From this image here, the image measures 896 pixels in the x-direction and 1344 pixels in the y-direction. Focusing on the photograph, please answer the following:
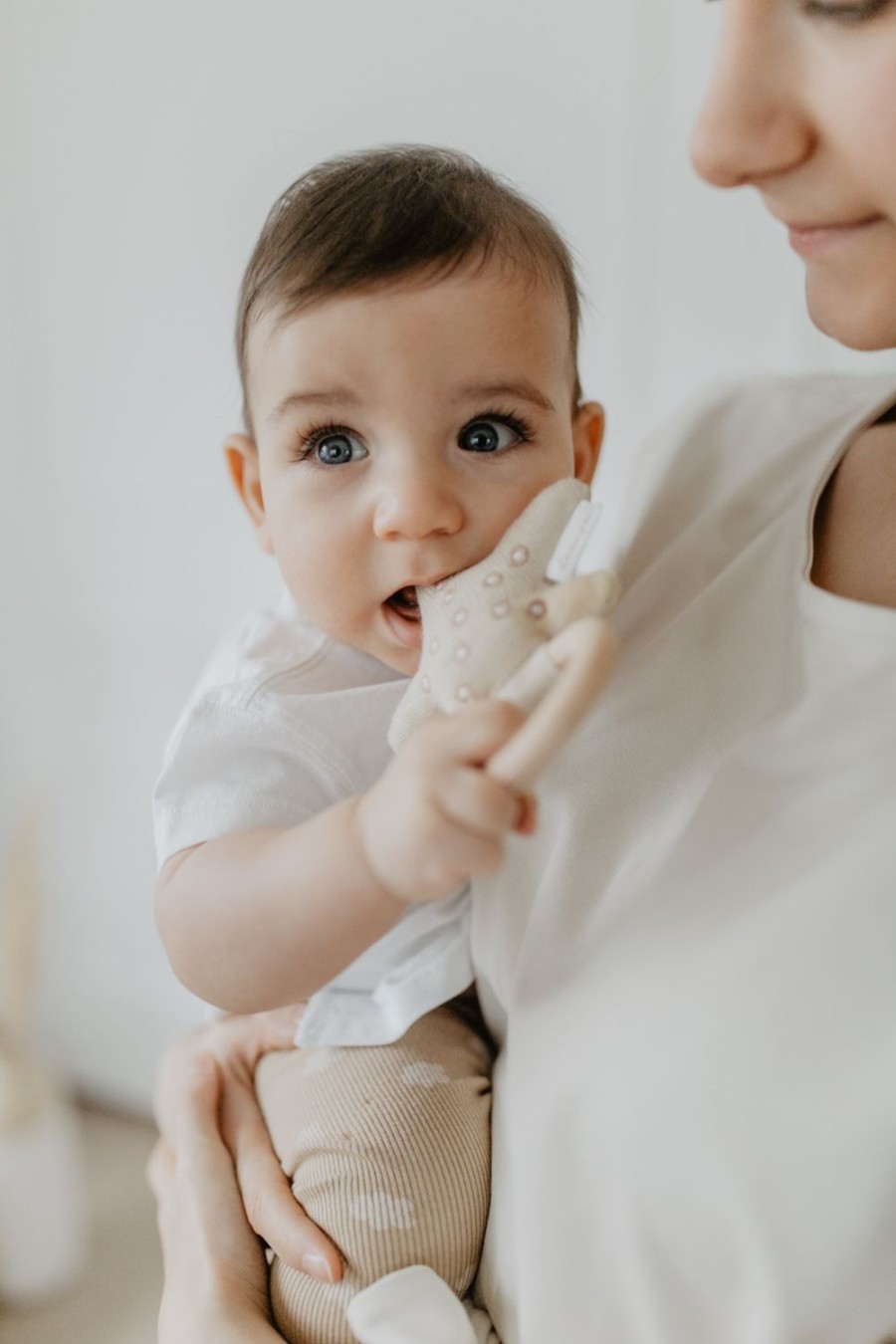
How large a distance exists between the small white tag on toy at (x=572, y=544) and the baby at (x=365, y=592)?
0.36 ft

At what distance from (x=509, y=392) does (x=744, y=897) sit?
0.35 m

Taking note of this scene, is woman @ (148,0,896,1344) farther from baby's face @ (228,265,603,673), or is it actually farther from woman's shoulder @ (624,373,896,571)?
baby's face @ (228,265,603,673)

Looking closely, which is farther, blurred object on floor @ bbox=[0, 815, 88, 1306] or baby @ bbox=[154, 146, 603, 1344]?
blurred object on floor @ bbox=[0, 815, 88, 1306]

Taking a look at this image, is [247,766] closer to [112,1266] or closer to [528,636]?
[528,636]

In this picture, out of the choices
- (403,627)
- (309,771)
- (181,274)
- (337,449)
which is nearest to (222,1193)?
(309,771)

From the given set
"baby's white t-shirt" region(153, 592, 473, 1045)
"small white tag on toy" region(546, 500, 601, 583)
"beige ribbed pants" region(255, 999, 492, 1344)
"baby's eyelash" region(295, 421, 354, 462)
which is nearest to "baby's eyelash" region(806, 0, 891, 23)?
"small white tag on toy" region(546, 500, 601, 583)

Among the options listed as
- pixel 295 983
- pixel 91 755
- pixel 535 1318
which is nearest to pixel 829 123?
pixel 295 983

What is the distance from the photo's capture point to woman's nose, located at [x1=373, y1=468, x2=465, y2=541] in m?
0.71

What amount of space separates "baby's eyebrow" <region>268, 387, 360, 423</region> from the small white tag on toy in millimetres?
189

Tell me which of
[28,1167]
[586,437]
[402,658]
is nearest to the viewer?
[402,658]

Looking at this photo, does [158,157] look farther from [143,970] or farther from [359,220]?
[143,970]

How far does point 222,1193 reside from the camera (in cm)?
88

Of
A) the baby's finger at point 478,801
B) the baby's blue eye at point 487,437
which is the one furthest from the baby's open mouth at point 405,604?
the baby's finger at point 478,801

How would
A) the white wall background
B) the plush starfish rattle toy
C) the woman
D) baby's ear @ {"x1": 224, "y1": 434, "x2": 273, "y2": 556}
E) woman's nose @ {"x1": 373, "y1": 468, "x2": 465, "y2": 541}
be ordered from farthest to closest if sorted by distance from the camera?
the white wall background
baby's ear @ {"x1": 224, "y1": 434, "x2": 273, "y2": 556}
woman's nose @ {"x1": 373, "y1": 468, "x2": 465, "y2": 541}
the woman
the plush starfish rattle toy
